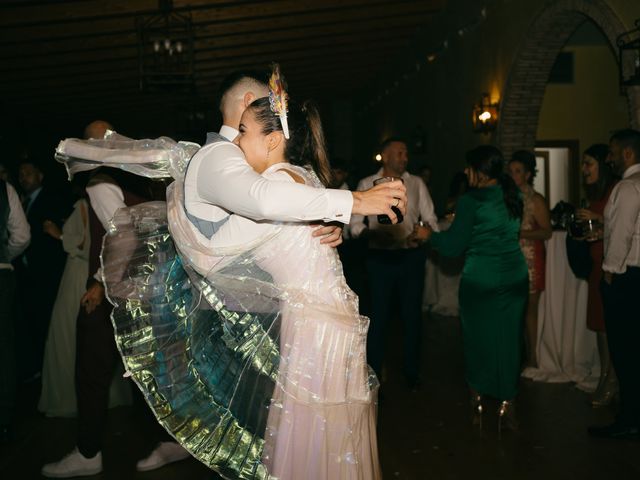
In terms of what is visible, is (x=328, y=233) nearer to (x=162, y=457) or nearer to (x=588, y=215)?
(x=162, y=457)

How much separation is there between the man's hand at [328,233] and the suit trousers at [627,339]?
216 cm

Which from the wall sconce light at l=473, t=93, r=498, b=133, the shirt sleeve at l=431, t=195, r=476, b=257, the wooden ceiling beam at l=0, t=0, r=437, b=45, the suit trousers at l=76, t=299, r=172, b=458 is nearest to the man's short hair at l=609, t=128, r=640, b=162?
the shirt sleeve at l=431, t=195, r=476, b=257

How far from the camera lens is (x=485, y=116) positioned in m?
7.25

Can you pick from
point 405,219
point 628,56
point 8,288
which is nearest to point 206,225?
point 8,288

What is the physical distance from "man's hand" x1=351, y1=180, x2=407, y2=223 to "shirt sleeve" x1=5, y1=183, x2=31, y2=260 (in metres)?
2.52

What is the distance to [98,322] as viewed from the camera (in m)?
3.08

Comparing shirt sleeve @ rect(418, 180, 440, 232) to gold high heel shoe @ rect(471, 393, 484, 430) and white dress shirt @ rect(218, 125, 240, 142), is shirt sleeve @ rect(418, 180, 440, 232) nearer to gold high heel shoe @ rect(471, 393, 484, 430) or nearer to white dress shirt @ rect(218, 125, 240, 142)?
gold high heel shoe @ rect(471, 393, 484, 430)

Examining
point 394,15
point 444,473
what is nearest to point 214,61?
point 394,15

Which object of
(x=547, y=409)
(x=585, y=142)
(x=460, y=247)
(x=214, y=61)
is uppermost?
(x=214, y=61)

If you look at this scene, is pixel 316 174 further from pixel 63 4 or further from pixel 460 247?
pixel 63 4

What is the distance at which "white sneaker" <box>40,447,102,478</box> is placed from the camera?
3122mm

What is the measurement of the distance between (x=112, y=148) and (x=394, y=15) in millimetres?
7979

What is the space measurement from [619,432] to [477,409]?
702mm

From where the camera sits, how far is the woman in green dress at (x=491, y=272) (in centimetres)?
360
